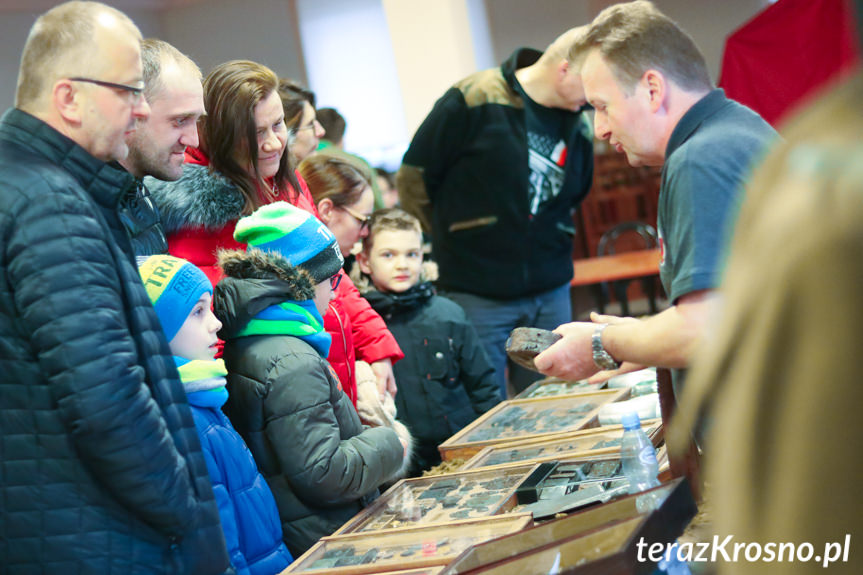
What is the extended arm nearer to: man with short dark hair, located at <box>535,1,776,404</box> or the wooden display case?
man with short dark hair, located at <box>535,1,776,404</box>

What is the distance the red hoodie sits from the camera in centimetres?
261

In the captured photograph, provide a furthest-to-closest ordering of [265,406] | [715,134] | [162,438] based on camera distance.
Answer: [265,406]
[715,134]
[162,438]

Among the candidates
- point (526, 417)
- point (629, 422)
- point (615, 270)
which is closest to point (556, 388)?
point (526, 417)

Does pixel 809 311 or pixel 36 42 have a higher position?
pixel 36 42

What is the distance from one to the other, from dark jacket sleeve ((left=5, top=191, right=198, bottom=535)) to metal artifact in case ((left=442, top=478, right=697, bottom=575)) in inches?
23.5

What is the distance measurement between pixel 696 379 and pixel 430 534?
1.52 metres

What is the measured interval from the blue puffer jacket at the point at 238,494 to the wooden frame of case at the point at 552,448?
1.82 feet

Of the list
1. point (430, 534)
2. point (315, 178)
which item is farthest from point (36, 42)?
point (315, 178)

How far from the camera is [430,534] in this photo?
1898mm

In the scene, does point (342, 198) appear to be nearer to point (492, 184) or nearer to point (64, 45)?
point (492, 184)

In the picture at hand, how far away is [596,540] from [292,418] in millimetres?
1060

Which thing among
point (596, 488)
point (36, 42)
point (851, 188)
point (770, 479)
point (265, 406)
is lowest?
point (596, 488)

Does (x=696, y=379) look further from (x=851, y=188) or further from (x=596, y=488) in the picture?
(x=596, y=488)

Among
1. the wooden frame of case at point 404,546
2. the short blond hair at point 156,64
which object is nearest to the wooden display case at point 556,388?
the wooden frame of case at point 404,546
